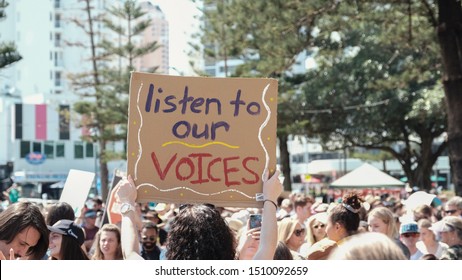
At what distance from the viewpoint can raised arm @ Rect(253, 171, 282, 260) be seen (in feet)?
11.5

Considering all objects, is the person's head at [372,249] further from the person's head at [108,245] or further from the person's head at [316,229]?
the person's head at [316,229]

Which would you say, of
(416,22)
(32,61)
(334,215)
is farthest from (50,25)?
(334,215)

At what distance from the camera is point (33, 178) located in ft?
206

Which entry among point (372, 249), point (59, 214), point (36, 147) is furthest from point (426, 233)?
Result: point (36, 147)

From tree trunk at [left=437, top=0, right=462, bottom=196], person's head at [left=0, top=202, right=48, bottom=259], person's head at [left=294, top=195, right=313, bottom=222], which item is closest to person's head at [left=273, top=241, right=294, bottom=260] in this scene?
person's head at [left=0, top=202, right=48, bottom=259]

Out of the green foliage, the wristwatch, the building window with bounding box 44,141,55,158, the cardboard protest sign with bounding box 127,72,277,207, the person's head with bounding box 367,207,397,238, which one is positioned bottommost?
the person's head with bounding box 367,207,397,238

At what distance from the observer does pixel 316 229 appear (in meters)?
6.71

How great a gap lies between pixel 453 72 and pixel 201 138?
354 inches

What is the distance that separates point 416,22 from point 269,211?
1331cm

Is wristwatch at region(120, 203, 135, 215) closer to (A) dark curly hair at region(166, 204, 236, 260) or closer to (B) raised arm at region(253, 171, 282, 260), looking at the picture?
(A) dark curly hair at region(166, 204, 236, 260)

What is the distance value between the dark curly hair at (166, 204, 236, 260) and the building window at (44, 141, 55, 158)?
63.4 meters

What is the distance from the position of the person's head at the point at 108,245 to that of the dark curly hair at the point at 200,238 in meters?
2.54

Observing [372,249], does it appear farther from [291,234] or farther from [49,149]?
[49,149]
